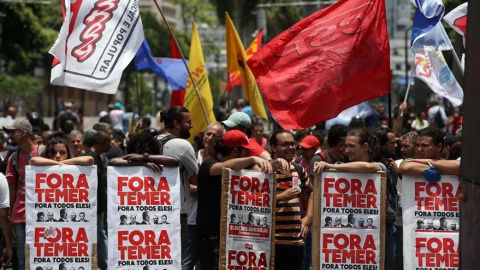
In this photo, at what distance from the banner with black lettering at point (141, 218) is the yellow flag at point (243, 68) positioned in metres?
5.23

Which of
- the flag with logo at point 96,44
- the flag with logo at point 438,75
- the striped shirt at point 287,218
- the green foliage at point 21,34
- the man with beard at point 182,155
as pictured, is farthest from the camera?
the green foliage at point 21,34

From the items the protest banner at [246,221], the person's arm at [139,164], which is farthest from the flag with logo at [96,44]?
the protest banner at [246,221]

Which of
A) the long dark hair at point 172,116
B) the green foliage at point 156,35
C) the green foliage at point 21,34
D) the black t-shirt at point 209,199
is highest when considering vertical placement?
the green foliage at point 156,35

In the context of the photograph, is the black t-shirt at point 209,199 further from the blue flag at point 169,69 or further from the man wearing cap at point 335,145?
the blue flag at point 169,69

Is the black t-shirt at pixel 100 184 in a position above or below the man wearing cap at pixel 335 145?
below

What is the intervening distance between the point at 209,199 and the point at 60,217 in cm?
128

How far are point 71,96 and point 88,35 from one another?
75550 mm

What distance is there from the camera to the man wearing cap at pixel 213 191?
980 cm

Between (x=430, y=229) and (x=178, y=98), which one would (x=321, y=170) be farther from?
(x=178, y=98)

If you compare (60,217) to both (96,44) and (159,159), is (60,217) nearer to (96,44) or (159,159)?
(159,159)

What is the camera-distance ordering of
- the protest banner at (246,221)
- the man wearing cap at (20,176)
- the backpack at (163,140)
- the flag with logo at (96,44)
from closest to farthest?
the protest banner at (246,221) → the backpack at (163,140) → the man wearing cap at (20,176) → the flag with logo at (96,44)

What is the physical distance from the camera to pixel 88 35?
1174cm

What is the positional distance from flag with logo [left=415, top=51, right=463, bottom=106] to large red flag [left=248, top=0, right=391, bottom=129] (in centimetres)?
466

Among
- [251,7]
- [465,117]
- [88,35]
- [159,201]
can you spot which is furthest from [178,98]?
[251,7]
